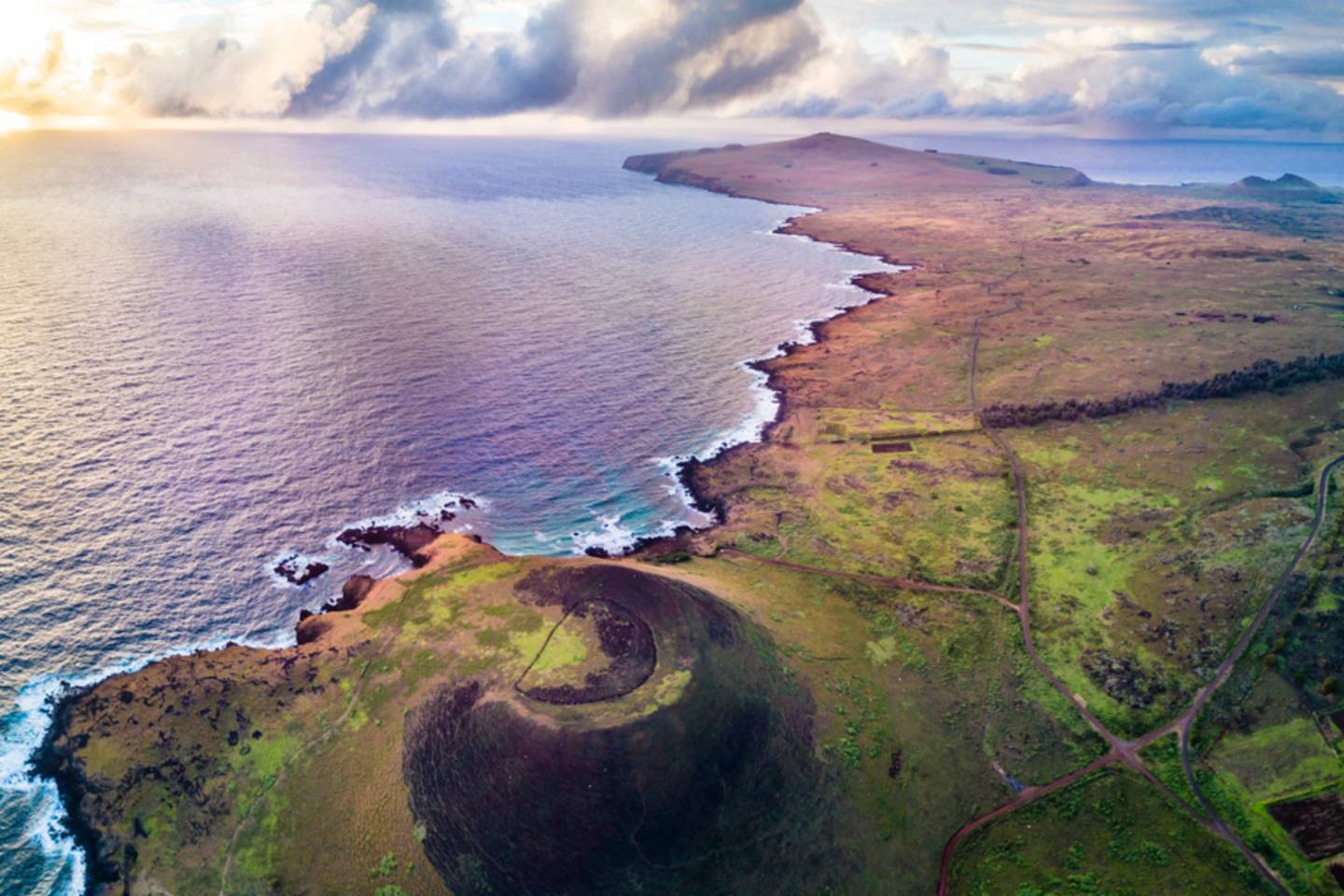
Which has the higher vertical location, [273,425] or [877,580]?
[273,425]

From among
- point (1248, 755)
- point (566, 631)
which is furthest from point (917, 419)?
point (566, 631)

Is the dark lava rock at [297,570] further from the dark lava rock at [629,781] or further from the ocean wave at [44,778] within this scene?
the dark lava rock at [629,781]

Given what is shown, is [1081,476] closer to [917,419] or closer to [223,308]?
[917,419]

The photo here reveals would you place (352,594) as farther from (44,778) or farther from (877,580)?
(877,580)

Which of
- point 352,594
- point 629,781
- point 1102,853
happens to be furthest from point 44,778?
point 1102,853

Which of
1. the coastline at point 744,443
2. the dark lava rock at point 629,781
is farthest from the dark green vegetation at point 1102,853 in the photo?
the coastline at point 744,443

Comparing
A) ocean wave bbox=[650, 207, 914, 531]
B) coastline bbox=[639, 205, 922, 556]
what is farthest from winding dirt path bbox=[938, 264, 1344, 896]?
ocean wave bbox=[650, 207, 914, 531]

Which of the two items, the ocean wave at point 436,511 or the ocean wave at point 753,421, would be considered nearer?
the ocean wave at point 436,511
